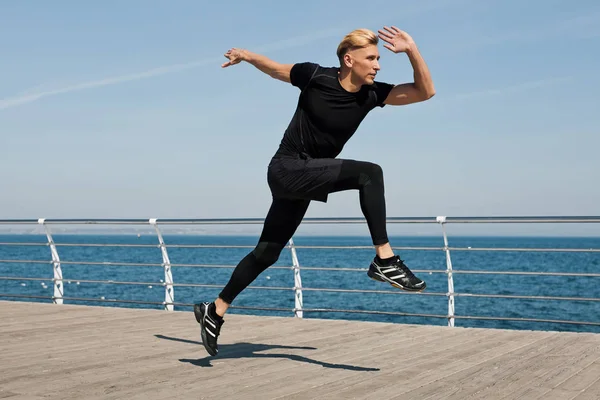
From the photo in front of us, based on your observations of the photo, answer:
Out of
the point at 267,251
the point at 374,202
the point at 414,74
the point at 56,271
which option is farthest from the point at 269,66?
the point at 56,271

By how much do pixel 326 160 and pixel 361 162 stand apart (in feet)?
0.55

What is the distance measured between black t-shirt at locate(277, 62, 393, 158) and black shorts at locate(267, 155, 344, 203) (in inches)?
3.2

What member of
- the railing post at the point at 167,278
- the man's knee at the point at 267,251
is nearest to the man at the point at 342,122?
the man's knee at the point at 267,251

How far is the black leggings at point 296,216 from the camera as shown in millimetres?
3826

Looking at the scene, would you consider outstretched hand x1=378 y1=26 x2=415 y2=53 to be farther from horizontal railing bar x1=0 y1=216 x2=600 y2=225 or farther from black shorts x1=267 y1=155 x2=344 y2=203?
horizontal railing bar x1=0 y1=216 x2=600 y2=225

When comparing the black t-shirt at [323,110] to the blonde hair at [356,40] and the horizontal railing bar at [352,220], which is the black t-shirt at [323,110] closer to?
the blonde hair at [356,40]

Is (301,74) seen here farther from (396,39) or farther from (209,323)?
(209,323)

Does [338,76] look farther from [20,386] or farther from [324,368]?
[20,386]

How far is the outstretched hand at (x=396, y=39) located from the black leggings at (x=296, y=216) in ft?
1.80

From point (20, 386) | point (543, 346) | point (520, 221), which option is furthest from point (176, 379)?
point (520, 221)

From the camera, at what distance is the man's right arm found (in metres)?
4.06

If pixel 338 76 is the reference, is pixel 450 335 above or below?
below

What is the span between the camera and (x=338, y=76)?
4.02 m

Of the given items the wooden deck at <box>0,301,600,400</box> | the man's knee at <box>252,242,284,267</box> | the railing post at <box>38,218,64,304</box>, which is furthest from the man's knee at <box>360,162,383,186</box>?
the railing post at <box>38,218,64,304</box>
